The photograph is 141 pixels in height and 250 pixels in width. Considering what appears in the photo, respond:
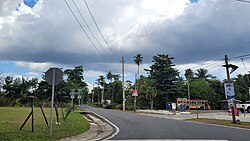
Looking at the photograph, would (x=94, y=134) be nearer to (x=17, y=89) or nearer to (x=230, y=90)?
(x=230, y=90)

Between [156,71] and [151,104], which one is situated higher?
[156,71]

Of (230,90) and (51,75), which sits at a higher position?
(51,75)

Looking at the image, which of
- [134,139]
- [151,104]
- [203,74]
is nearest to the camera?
[134,139]

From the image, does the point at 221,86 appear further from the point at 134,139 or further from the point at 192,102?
the point at 134,139

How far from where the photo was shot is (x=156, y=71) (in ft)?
212

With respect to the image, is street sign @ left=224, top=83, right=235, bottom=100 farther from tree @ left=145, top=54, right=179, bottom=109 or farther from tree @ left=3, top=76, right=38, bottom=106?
tree @ left=3, top=76, right=38, bottom=106

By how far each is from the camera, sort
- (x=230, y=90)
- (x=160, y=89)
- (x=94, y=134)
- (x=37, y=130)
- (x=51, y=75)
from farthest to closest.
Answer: (x=160, y=89), (x=230, y=90), (x=94, y=134), (x=37, y=130), (x=51, y=75)

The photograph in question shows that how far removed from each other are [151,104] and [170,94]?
489cm

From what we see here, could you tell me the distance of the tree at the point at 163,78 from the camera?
A: 61.9 m

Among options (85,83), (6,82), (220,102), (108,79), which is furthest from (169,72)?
(108,79)

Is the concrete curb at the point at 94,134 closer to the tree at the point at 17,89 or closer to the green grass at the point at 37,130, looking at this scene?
the green grass at the point at 37,130

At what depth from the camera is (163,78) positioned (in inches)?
Answer: 2498

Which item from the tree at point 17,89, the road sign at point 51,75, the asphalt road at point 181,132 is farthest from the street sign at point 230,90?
the tree at point 17,89

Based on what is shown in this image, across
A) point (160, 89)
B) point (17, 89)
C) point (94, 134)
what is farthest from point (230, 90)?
point (17, 89)
